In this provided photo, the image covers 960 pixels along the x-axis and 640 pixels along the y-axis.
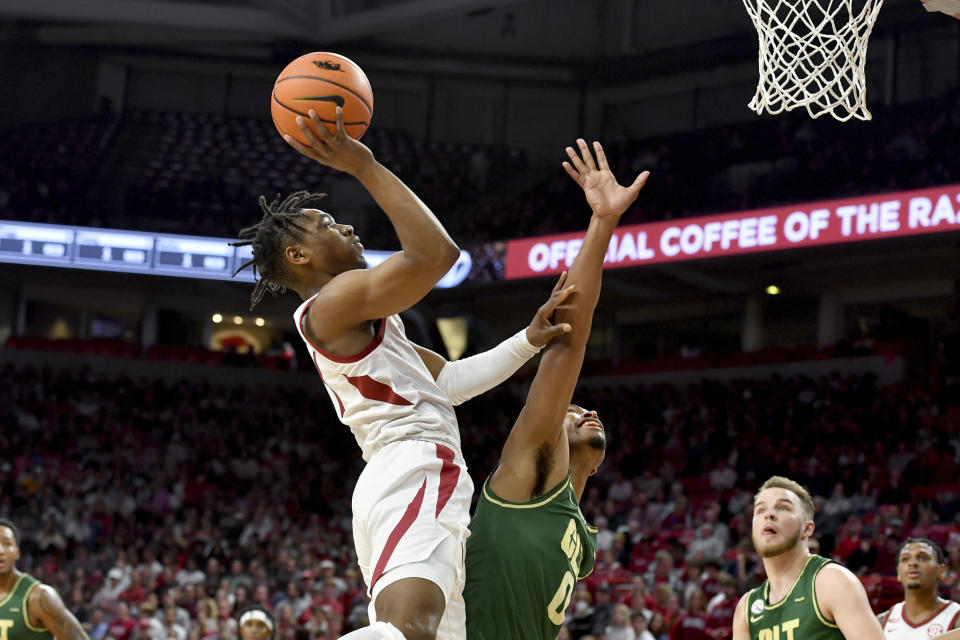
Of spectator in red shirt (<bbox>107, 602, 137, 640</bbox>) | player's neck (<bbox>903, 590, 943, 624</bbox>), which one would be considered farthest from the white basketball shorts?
spectator in red shirt (<bbox>107, 602, 137, 640</bbox>)

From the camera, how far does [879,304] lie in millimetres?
16547

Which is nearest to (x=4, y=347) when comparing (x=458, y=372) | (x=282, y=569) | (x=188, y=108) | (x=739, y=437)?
(x=188, y=108)

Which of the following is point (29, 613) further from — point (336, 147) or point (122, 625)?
point (122, 625)

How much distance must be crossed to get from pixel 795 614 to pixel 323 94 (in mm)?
2079

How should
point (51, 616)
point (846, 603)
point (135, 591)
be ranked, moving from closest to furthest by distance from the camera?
point (846, 603) → point (51, 616) → point (135, 591)

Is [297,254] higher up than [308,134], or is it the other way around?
[308,134]

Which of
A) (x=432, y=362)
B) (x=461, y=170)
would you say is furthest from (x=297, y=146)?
(x=461, y=170)

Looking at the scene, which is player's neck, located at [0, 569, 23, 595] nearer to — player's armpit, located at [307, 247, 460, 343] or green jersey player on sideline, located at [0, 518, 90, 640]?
green jersey player on sideline, located at [0, 518, 90, 640]

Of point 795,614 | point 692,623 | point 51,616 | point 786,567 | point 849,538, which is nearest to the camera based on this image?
point 795,614

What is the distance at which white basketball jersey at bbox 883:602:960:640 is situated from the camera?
5.22m

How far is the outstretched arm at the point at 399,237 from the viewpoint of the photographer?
9.00 feet

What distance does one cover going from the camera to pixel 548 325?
2.96 m

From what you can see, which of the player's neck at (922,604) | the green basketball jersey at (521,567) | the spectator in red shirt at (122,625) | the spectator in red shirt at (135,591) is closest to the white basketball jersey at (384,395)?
the green basketball jersey at (521,567)

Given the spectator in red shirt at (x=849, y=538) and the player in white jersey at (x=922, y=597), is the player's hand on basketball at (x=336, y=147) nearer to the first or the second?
the player in white jersey at (x=922, y=597)
